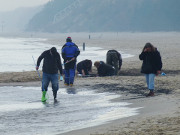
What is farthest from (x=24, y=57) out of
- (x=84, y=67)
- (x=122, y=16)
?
(x=122, y=16)

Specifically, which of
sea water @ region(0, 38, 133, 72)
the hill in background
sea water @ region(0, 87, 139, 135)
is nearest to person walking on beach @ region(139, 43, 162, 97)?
sea water @ region(0, 87, 139, 135)

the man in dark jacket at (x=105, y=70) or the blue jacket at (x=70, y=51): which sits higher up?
the blue jacket at (x=70, y=51)

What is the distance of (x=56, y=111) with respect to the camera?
10172 mm

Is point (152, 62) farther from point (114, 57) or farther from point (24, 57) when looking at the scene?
point (24, 57)

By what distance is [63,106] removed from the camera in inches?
430

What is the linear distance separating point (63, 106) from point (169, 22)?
15386cm

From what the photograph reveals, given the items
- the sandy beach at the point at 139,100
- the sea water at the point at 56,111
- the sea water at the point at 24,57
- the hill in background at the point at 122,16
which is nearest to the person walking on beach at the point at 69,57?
the sandy beach at the point at 139,100

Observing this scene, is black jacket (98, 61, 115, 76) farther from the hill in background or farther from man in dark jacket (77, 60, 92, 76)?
the hill in background

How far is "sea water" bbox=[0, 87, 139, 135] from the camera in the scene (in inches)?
327

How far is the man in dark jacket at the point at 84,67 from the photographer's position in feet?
57.2

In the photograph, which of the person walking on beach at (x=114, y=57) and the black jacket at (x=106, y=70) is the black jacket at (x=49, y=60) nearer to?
the black jacket at (x=106, y=70)

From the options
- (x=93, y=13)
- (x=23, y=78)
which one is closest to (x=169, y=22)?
(x=93, y=13)

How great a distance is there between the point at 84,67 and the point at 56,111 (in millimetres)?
7586

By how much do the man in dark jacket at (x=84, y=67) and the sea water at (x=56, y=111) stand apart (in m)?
3.78
